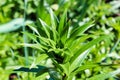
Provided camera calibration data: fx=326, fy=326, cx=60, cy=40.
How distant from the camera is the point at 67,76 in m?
1.29

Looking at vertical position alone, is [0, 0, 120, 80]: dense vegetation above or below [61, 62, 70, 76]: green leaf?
above

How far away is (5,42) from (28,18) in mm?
461

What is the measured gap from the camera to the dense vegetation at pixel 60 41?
1290 millimetres

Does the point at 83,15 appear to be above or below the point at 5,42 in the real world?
above

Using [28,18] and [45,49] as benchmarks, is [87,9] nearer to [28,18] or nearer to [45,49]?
[28,18]

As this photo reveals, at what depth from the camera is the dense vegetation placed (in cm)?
129

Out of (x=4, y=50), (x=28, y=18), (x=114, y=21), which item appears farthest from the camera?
(x=28, y=18)

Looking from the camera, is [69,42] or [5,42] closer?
[69,42]

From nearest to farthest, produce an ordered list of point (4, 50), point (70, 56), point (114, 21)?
point (70, 56) → point (4, 50) → point (114, 21)

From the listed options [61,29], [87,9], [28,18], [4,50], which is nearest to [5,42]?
[4,50]

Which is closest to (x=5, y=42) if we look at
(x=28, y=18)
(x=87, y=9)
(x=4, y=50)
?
(x=4, y=50)

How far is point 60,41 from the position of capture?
51.4 inches

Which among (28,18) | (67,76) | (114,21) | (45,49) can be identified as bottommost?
(67,76)

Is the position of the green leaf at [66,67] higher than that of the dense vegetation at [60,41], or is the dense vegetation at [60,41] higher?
the dense vegetation at [60,41]
